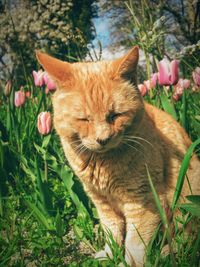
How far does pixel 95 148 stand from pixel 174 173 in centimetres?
59

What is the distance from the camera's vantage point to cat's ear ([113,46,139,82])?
1.88 metres

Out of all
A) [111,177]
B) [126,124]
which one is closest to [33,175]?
[111,177]

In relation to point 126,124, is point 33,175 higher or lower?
lower

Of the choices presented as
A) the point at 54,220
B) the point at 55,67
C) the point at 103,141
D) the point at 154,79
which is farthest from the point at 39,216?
the point at 154,79

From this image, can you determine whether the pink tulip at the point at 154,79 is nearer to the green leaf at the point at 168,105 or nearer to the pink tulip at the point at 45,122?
the green leaf at the point at 168,105

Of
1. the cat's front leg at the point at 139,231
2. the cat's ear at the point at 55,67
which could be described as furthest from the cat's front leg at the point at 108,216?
the cat's ear at the point at 55,67

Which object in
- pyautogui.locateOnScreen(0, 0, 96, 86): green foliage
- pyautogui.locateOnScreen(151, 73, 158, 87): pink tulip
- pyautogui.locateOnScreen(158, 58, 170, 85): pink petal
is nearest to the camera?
pyautogui.locateOnScreen(158, 58, 170, 85): pink petal

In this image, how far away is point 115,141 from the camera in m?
1.91

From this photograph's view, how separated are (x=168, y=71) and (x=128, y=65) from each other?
639mm

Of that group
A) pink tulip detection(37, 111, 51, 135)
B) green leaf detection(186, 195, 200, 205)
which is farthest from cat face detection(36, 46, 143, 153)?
green leaf detection(186, 195, 200, 205)

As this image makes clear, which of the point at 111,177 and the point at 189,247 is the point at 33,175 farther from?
the point at 189,247

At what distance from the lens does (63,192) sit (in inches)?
107

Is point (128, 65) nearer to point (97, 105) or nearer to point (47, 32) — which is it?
point (97, 105)

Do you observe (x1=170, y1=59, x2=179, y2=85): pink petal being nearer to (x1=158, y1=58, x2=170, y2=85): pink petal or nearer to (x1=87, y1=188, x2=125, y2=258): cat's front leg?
(x1=158, y1=58, x2=170, y2=85): pink petal
